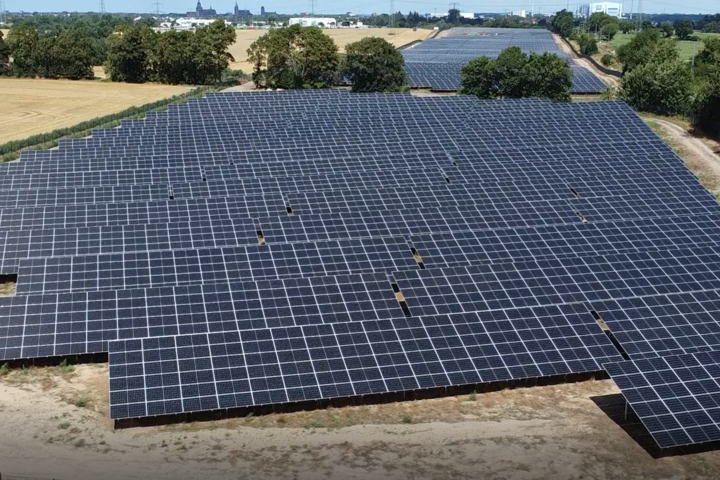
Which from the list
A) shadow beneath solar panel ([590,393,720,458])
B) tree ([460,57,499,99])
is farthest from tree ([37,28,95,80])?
shadow beneath solar panel ([590,393,720,458])

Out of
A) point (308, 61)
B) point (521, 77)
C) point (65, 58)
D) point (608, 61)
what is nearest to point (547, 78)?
point (521, 77)

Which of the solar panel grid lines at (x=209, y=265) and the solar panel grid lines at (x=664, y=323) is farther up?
the solar panel grid lines at (x=209, y=265)

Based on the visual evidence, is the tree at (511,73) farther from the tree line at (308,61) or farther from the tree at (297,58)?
the tree at (297,58)

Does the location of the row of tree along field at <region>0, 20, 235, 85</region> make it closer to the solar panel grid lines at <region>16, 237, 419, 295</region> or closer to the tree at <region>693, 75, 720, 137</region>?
the tree at <region>693, 75, 720, 137</region>

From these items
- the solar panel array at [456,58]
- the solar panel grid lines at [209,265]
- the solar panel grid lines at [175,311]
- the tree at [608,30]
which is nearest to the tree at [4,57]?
the solar panel array at [456,58]

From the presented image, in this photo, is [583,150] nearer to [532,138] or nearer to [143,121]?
[532,138]

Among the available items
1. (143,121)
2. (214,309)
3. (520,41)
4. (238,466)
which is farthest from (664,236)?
(520,41)
